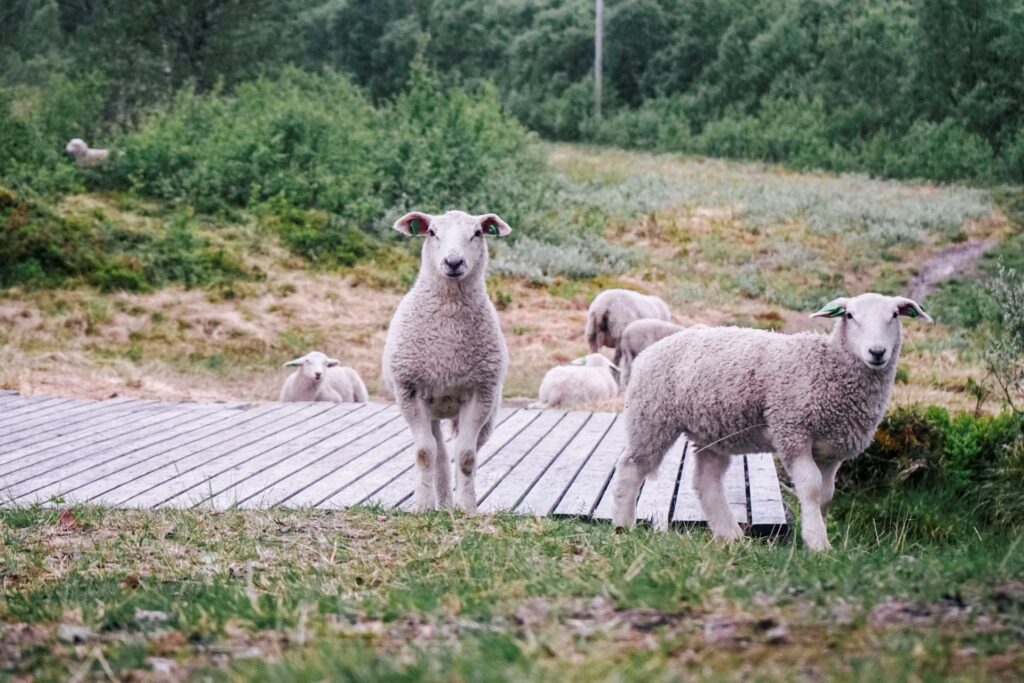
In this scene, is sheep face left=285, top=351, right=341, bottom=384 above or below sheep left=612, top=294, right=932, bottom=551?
below

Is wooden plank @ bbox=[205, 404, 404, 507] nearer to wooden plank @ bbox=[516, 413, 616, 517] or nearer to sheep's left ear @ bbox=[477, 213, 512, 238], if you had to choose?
wooden plank @ bbox=[516, 413, 616, 517]

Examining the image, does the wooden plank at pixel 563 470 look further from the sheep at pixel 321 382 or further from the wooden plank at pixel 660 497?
the sheep at pixel 321 382

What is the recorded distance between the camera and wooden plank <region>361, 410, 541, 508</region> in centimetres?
676

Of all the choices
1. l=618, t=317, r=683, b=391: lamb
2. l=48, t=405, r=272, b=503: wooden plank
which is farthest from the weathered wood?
l=618, t=317, r=683, b=391: lamb

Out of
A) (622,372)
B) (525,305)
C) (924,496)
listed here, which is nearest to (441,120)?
(525,305)

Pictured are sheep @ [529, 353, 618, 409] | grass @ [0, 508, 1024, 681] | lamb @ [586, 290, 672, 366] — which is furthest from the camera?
lamb @ [586, 290, 672, 366]

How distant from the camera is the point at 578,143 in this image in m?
33.4

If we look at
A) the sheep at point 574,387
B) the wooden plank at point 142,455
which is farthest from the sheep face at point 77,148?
the sheep at point 574,387

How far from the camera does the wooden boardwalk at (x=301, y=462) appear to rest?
21.9 ft

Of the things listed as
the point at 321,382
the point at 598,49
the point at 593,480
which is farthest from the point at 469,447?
the point at 598,49

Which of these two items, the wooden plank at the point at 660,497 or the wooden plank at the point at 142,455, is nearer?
the wooden plank at the point at 660,497

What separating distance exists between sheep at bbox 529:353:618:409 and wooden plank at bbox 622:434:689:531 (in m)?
3.51

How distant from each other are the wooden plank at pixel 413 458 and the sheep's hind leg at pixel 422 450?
0.06 meters

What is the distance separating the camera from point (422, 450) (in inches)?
246
